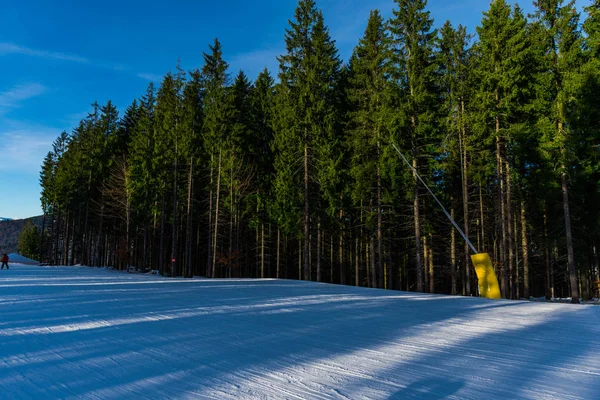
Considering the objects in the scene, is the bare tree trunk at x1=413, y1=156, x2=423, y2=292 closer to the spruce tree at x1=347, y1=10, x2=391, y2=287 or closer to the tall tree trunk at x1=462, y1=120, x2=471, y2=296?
the spruce tree at x1=347, y1=10, x2=391, y2=287

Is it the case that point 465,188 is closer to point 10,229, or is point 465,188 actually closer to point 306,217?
point 306,217

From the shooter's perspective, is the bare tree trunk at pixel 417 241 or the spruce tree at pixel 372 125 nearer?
the bare tree trunk at pixel 417 241

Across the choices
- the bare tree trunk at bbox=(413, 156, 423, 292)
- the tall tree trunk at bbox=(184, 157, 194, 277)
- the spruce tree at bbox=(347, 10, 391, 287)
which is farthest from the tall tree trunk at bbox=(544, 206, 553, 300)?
the tall tree trunk at bbox=(184, 157, 194, 277)

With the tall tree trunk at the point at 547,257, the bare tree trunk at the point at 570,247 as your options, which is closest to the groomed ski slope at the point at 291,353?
the bare tree trunk at the point at 570,247

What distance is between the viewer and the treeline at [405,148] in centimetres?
1630

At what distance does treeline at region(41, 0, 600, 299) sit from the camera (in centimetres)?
1630

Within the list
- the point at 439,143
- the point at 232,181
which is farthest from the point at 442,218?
the point at 232,181

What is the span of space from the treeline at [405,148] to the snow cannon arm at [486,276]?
5.24 meters

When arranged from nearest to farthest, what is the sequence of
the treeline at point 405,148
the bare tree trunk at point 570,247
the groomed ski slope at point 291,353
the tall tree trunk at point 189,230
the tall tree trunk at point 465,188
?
the groomed ski slope at point 291,353 → the bare tree trunk at point 570,247 → the treeline at point 405,148 → the tall tree trunk at point 465,188 → the tall tree trunk at point 189,230

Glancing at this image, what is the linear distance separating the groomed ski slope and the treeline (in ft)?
38.3

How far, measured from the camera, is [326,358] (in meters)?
3.99

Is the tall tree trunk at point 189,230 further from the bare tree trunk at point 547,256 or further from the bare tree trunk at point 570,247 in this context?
the bare tree trunk at point 547,256

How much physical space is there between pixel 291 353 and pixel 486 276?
33.3 feet

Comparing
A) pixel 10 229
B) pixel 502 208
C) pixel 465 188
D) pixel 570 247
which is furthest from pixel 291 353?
pixel 10 229
